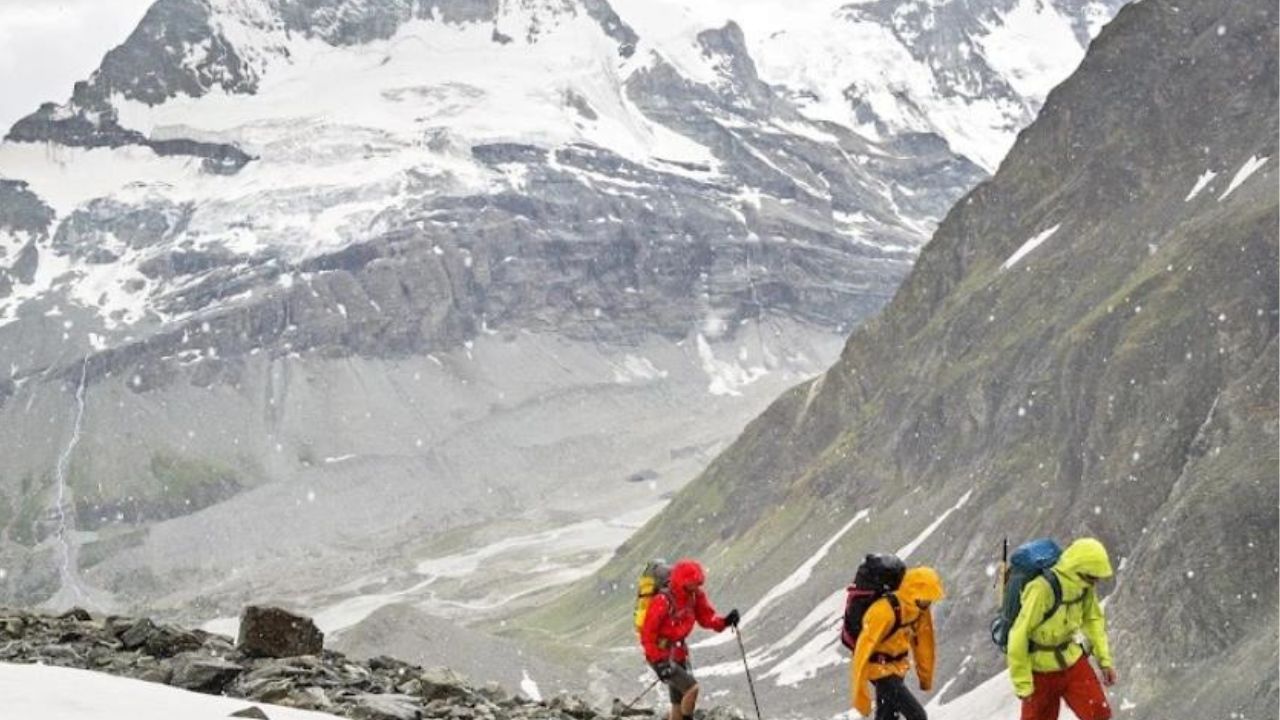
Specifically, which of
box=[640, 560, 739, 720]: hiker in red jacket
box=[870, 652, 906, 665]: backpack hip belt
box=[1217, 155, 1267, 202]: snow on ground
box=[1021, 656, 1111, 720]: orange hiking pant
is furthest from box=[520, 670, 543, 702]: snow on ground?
box=[1021, 656, 1111, 720]: orange hiking pant

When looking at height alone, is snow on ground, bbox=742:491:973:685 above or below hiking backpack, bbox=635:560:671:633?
below

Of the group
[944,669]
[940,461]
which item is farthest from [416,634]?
[944,669]

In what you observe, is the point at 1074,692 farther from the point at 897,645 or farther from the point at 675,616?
the point at 675,616

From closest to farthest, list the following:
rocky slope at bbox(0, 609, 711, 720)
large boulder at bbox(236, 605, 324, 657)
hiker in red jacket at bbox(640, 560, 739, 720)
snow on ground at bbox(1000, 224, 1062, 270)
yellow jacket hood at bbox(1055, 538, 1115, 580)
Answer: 1. yellow jacket hood at bbox(1055, 538, 1115, 580)
2. rocky slope at bbox(0, 609, 711, 720)
3. hiker in red jacket at bbox(640, 560, 739, 720)
4. large boulder at bbox(236, 605, 324, 657)
5. snow on ground at bbox(1000, 224, 1062, 270)

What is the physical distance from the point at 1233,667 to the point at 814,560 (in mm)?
82645

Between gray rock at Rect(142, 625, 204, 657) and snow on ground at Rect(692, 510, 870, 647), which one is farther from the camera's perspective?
snow on ground at Rect(692, 510, 870, 647)

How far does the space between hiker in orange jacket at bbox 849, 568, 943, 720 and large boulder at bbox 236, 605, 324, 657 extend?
1005cm

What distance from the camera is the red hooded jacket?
22125 mm

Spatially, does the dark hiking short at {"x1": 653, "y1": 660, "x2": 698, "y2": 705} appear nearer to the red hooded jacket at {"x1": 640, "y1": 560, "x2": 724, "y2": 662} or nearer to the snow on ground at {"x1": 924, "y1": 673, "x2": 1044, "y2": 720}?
the red hooded jacket at {"x1": 640, "y1": 560, "x2": 724, "y2": 662}

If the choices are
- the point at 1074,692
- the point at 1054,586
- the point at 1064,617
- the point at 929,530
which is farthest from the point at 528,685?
the point at 1054,586

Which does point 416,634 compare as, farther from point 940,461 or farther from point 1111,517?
point 1111,517

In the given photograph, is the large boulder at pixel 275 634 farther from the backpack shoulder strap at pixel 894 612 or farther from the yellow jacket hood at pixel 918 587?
the yellow jacket hood at pixel 918 587

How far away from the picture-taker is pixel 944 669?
103062mm

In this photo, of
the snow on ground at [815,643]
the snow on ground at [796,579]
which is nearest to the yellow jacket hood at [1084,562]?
the snow on ground at [815,643]
